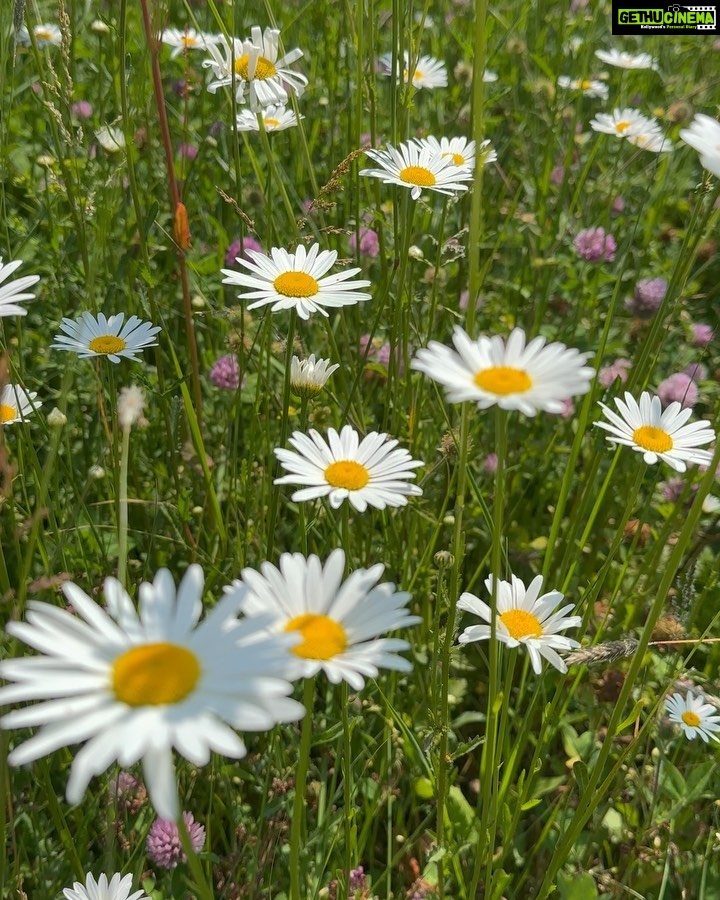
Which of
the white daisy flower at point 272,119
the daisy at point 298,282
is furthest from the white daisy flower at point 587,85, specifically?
the daisy at point 298,282

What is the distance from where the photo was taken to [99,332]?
142 centimetres

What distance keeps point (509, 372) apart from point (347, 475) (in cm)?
30

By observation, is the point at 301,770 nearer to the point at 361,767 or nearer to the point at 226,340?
the point at 361,767

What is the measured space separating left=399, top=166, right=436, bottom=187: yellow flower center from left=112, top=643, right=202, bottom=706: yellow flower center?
43.3 inches

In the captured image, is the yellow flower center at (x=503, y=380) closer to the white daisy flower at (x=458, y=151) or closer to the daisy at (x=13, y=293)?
the daisy at (x=13, y=293)

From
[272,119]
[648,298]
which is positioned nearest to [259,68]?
[272,119]

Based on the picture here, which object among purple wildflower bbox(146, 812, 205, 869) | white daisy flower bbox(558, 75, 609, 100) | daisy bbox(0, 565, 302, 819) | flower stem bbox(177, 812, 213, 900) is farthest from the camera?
white daisy flower bbox(558, 75, 609, 100)

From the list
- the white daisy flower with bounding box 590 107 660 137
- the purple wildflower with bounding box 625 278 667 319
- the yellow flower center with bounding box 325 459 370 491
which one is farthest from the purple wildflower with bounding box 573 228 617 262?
the yellow flower center with bounding box 325 459 370 491

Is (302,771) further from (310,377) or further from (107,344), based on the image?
(107,344)

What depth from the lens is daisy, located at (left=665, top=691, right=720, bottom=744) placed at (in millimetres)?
1335

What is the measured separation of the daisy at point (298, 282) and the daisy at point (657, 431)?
0.43 m

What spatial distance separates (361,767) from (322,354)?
968mm

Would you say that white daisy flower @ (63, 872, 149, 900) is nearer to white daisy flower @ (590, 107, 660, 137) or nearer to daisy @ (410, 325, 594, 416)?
daisy @ (410, 325, 594, 416)

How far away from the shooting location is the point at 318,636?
70 centimetres
